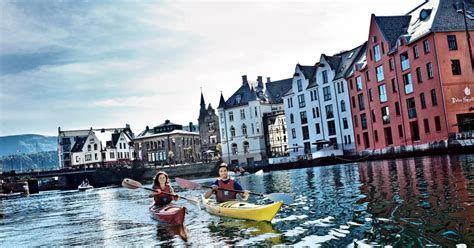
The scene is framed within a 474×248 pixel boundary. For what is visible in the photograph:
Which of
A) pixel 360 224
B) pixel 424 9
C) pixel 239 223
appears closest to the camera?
pixel 360 224

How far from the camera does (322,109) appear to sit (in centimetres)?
7869

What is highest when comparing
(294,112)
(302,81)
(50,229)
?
(302,81)

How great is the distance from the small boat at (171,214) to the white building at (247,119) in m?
78.7

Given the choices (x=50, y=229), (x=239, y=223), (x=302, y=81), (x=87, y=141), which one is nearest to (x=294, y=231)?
(x=239, y=223)

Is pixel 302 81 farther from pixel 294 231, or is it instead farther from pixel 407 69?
pixel 294 231

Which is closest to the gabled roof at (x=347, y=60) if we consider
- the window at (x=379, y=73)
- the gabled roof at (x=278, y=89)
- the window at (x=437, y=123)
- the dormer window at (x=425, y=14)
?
the window at (x=379, y=73)

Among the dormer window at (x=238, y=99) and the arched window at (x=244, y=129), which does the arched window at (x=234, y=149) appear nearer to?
the arched window at (x=244, y=129)

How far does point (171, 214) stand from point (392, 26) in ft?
168

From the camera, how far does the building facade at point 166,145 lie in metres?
126

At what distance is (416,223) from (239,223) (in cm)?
677

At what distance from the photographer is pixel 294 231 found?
13.2 meters

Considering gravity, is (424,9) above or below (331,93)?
above

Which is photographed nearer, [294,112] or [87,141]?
[294,112]

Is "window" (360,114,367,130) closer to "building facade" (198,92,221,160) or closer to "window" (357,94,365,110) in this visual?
"window" (357,94,365,110)
